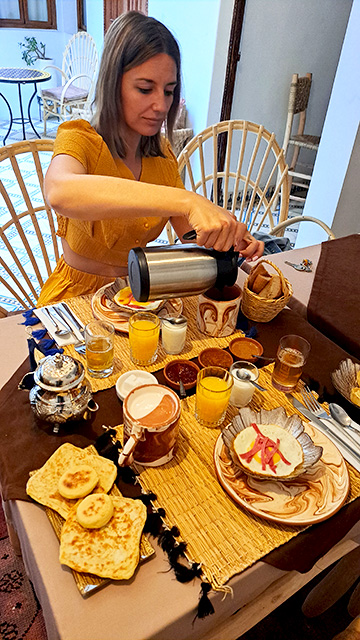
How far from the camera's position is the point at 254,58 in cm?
373

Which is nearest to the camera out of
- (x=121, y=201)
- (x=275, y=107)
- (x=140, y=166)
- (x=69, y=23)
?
(x=121, y=201)

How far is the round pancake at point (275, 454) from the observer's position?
2.68 ft

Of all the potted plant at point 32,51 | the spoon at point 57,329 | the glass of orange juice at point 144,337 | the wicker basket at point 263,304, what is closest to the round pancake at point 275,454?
the glass of orange juice at point 144,337

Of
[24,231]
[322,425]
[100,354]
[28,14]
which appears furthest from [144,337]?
[28,14]

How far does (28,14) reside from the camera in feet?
19.2

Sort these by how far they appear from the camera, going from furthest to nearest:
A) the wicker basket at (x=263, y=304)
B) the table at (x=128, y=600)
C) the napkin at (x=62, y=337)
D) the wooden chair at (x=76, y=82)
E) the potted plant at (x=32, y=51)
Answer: the potted plant at (x=32, y=51), the wooden chair at (x=76, y=82), the wicker basket at (x=263, y=304), the napkin at (x=62, y=337), the table at (x=128, y=600)

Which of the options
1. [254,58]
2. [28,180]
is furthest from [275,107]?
[28,180]

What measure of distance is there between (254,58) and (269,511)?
3917mm

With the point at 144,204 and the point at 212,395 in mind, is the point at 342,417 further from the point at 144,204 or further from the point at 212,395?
the point at 144,204

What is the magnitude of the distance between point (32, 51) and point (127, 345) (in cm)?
631

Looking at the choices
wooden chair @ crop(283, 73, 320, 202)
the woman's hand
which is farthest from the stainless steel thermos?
wooden chair @ crop(283, 73, 320, 202)

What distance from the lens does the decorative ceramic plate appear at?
1.21 m

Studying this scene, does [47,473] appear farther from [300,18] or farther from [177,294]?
[300,18]

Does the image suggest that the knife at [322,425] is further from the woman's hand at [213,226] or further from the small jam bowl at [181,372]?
the woman's hand at [213,226]
